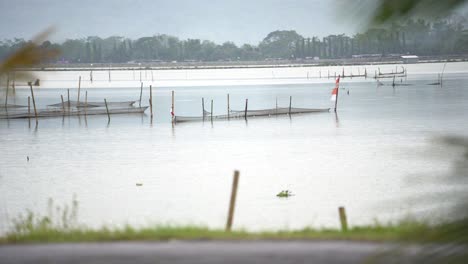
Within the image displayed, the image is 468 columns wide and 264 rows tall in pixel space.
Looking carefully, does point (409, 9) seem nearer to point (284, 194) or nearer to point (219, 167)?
point (284, 194)

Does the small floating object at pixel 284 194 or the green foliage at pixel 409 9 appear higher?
the green foliage at pixel 409 9

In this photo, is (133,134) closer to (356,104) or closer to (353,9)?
(356,104)

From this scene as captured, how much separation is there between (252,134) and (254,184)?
24223 mm

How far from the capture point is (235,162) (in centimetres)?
3850

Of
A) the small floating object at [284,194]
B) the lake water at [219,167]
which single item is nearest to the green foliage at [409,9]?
the lake water at [219,167]

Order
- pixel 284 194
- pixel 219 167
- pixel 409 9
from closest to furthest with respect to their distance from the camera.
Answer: pixel 409 9
pixel 284 194
pixel 219 167

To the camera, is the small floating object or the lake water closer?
the lake water

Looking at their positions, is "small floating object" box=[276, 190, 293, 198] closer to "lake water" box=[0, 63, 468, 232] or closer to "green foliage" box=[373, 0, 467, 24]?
"lake water" box=[0, 63, 468, 232]

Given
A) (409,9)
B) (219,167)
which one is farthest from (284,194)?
(409,9)

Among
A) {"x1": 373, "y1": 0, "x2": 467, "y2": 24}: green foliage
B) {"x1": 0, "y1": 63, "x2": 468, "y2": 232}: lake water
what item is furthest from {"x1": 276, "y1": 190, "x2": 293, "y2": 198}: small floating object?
{"x1": 373, "y1": 0, "x2": 467, "y2": 24}: green foliage

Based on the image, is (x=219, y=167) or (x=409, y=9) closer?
(x=409, y=9)

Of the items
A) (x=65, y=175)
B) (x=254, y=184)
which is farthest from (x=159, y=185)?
(x=65, y=175)

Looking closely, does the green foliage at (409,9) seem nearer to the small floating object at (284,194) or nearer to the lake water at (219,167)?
the lake water at (219,167)

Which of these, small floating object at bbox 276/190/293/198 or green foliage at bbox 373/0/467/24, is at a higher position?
green foliage at bbox 373/0/467/24
